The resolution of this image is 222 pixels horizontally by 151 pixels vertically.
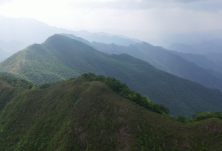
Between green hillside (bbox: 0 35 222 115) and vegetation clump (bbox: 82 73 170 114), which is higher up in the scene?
vegetation clump (bbox: 82 73 170 114)

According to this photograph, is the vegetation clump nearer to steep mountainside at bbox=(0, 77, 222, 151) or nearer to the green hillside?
steep mountainside at bbox=(0, 77, 222, 151)

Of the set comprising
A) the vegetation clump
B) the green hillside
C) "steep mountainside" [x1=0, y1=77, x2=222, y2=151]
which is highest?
the vegetation clump

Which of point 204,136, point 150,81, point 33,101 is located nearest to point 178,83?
point 150,81

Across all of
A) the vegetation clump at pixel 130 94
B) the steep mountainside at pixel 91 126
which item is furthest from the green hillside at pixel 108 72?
the vegetation clump at pixel 130 94

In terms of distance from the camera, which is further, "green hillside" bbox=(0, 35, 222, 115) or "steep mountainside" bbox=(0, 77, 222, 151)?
"green hillside" bbox=(0, 35, 222, 115)

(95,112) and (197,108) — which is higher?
(95,112)

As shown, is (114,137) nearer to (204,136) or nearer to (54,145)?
(54,145)

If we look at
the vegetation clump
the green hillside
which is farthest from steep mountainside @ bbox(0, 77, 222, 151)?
the green hillside
